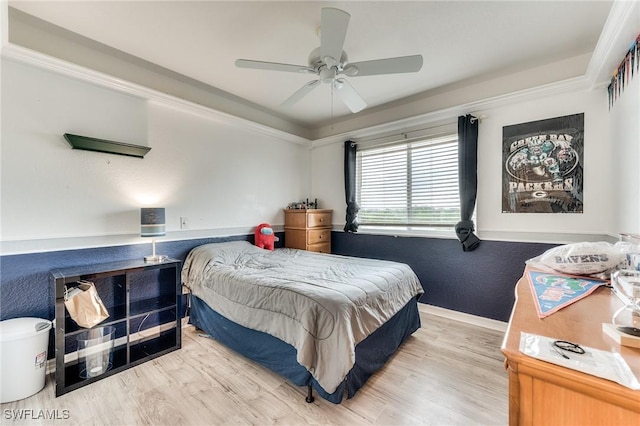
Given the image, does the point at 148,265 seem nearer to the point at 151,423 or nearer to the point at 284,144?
the point at 151,423

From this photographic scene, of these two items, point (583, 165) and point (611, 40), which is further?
point (583, 165)

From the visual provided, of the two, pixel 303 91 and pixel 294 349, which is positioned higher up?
pixel 303 91

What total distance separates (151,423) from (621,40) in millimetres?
4017

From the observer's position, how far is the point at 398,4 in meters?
1.90

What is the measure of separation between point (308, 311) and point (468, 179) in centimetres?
245

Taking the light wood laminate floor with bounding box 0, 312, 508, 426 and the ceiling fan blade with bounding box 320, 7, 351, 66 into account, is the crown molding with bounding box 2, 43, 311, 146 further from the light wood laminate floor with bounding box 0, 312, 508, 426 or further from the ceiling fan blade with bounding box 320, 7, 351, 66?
the light wood laminate floor with bounding box 0, 312, 508, 426

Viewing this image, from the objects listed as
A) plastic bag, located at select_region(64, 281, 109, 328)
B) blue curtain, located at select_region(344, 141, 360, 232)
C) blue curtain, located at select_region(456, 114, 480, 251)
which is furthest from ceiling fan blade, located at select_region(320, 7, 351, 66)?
plastic bag, located at select_region(64, 281, 109, 328)

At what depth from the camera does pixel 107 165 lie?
2490 millimetres

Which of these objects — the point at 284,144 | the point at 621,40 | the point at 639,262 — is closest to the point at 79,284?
the point at 284,144

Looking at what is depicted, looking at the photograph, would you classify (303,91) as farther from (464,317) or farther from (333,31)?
(464,317)

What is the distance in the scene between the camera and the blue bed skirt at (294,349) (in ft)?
5.94

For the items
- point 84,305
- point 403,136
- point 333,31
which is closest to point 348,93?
point 333,31

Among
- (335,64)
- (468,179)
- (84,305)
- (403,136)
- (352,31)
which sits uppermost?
(352,31)

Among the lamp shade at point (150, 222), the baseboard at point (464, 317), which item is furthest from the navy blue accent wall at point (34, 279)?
the baseboard at point (464, 317)
